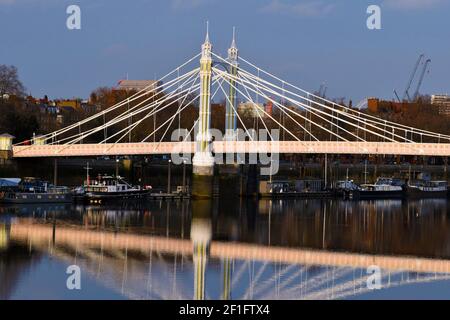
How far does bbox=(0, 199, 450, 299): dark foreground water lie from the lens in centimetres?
2606

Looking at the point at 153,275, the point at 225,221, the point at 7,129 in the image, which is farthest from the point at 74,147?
the point at 153,275

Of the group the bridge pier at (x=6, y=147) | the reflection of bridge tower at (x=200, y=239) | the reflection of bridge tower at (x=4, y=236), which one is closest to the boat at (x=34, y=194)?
the reflection of bridge tower at (x=200, y=239)

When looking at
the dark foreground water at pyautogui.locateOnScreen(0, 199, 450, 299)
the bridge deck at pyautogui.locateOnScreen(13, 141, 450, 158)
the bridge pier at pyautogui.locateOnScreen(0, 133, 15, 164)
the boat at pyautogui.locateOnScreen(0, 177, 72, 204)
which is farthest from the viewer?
the bridge pier at pyautogui.locateOnScreen(0, 133, 15, 164)

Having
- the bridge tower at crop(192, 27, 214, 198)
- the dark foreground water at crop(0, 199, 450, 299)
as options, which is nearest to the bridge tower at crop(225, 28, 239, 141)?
the bridge tower at crop(192, 27, 214, 198)

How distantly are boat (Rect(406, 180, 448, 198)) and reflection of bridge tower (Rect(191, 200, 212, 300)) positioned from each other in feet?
63.7

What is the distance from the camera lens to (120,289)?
83.9 ft

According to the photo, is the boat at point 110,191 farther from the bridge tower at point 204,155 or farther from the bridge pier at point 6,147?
the bridge pier at point 6,147

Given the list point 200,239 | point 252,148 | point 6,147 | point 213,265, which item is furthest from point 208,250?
point 6,147

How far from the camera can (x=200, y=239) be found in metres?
35.8

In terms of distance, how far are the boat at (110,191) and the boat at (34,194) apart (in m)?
1.56

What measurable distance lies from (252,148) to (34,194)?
1287 cm

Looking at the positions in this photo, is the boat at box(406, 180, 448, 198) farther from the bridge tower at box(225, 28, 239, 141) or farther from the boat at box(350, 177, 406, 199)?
the bridge tower at box(225, 28, 239, 141)

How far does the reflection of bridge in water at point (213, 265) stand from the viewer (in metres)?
26.1

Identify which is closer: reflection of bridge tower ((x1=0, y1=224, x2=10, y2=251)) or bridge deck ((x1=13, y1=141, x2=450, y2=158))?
reflection of bridge tower ((x1=0, y1=224, x2=10, y2=251))
